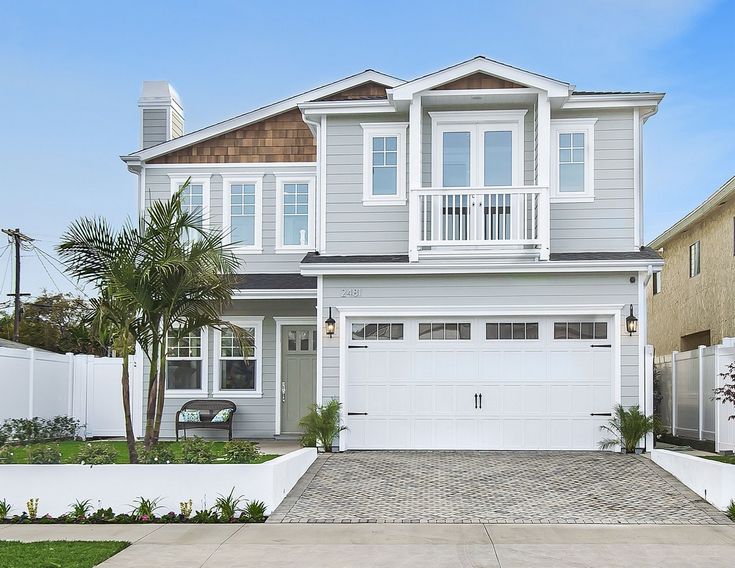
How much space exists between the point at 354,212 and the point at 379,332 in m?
2.14

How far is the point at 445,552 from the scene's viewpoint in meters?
9.83

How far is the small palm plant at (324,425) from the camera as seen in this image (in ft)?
52.9

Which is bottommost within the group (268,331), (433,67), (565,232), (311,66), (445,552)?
(445,552)

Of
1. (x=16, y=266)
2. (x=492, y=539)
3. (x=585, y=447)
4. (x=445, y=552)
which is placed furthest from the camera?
(x=16, y=266)

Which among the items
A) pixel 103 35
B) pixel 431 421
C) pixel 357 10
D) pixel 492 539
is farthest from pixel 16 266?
pixel 492 539

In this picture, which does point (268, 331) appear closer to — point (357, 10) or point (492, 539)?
point (357, 10)

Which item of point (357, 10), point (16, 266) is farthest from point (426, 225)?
point (16, 266)

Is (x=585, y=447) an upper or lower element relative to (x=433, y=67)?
lower

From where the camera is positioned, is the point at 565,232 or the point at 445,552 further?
the point at 565,232

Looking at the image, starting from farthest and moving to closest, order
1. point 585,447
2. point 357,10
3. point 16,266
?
point 16,266, point 357,10, point 585,447

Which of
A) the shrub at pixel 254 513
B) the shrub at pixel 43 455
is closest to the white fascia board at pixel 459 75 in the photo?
the shrub at pixel 254 513

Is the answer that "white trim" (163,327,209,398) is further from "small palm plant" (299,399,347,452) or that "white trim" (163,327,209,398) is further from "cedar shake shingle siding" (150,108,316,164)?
"small palm plant" (299,399,347,452)

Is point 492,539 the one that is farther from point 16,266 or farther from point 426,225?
point 16,266

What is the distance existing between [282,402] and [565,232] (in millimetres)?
6572
